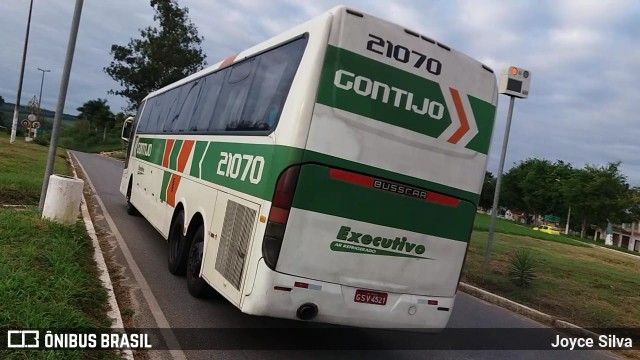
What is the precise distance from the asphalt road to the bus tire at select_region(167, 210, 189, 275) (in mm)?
140

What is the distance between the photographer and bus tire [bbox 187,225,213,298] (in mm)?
6735

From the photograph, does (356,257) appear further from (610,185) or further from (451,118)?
(610,185)

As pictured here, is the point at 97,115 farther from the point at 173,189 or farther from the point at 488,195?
the point at 173,189

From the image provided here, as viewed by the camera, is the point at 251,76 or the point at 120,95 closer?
the point at 251,76

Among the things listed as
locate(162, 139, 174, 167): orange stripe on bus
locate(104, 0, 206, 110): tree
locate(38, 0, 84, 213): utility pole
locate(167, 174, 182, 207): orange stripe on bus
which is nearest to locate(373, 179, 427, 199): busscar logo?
locate(167, 174, 182, 207): orange stripe on bus

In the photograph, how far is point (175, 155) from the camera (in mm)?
9250

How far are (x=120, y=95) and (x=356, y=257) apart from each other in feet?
166

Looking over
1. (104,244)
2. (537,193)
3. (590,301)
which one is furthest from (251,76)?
(537,193)

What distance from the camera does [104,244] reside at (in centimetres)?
A: 938

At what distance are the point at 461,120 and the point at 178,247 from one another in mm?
4555

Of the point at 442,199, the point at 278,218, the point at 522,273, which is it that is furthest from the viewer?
the point at 522,273

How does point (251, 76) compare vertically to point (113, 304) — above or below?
above

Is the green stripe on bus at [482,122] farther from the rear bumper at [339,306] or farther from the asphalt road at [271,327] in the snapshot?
the asphalt road at [271,327]

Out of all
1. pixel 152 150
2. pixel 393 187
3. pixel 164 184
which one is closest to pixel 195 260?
pixel 393 187
